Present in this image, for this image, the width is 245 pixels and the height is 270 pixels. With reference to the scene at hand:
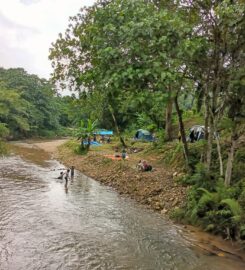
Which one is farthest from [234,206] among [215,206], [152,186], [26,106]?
[26,106]

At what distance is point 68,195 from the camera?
Result: 55.6 feet

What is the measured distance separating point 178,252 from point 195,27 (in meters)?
7.83

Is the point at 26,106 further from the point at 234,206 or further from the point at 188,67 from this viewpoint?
the point at 234,206

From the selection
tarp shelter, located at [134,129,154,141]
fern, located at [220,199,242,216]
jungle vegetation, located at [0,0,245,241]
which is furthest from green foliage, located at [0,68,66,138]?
fern, located at [220,199,242,216]

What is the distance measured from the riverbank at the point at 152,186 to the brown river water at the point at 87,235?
44 centimetres

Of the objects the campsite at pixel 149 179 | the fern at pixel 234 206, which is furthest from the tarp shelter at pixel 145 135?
the fern at pixel 234 206

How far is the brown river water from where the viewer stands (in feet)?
29.9

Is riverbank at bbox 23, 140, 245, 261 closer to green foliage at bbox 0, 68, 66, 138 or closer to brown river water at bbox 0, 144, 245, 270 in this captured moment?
brown river water at bbox 0, 144, 245, 270

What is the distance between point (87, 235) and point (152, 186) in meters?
6.17

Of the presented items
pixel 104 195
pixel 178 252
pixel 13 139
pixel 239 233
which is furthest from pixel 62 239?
pixel 13 139

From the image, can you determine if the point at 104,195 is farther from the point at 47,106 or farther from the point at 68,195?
the point at 47,106

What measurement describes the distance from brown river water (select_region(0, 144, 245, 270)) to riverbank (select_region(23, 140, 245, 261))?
1.45 feet

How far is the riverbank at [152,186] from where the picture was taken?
34.9 feet

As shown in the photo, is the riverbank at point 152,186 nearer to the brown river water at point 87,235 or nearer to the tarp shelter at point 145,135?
the brown river water at point 87,235
